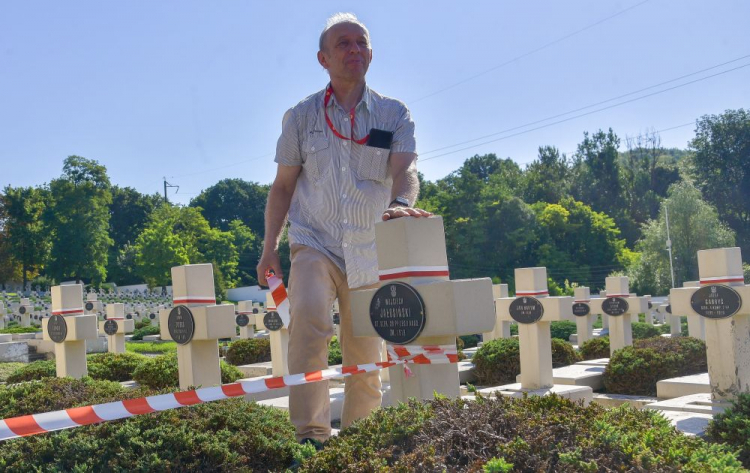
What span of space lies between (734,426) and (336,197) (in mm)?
2920

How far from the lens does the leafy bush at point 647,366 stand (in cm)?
1114

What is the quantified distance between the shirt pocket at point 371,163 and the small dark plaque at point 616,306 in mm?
11741

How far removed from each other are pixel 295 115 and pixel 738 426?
11.1 feet

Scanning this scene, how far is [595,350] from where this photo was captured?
52.3ft

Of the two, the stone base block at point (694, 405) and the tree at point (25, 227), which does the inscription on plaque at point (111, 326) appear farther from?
the tree at point (25, 227)

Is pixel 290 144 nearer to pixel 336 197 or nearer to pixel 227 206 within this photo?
pixel 336 197

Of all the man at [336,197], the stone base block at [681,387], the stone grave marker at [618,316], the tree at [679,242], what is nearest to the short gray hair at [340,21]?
the man at [336,197]

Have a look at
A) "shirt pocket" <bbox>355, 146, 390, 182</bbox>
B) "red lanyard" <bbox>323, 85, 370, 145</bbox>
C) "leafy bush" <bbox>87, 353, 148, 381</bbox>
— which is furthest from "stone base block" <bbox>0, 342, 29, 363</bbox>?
"shirt pocket" <bbox>355, 146, 390, 182</bbox>

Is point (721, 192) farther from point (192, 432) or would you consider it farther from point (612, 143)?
point (192, 432)

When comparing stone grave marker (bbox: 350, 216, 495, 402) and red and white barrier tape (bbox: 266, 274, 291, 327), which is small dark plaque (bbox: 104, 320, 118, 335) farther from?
stone grave marker (bbox: 350, 216, 495, 402)

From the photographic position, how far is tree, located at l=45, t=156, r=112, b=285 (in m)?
58.5

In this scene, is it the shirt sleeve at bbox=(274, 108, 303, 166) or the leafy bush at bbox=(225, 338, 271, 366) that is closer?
the shirt sleeve at bbox=(274, 108, 303, 166)

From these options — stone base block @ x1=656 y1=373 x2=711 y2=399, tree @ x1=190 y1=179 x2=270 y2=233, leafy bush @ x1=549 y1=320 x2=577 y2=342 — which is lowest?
leafy bush @ x1=549 y1=320 x2=577 y2=342

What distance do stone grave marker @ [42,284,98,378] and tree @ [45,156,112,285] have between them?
50061mm
